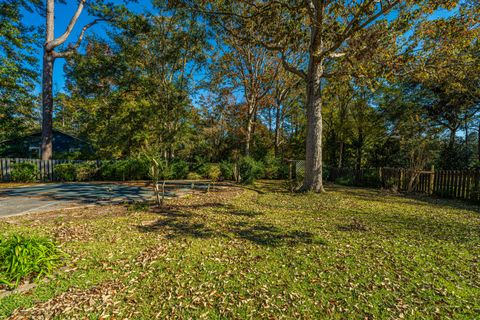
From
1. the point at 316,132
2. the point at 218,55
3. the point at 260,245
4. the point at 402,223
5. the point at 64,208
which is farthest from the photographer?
the point at 218,55

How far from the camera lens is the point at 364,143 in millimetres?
20656

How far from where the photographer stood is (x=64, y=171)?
39.4 ft

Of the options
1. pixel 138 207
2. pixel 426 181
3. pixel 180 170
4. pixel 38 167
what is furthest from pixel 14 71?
pixel 426 181

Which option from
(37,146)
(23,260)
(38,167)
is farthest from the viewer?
(37,146)

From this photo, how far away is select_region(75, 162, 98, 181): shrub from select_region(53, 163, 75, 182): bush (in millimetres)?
279

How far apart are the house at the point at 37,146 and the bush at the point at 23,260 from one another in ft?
67.5

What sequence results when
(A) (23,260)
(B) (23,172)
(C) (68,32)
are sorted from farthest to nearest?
(C) (68,32)
(B) (23,172)
(A) (23,260)

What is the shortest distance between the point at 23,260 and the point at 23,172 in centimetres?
1250

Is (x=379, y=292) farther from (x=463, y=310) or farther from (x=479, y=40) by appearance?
(x=479, y=40)

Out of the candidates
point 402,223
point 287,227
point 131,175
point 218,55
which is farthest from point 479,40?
point 131,175

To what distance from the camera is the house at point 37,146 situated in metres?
18.1

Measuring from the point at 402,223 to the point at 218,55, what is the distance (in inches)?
584

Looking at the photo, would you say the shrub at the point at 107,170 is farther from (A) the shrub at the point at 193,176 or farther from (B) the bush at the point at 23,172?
(A) the shrub at the point at 193,176

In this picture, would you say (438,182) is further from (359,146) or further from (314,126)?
(359,146)
